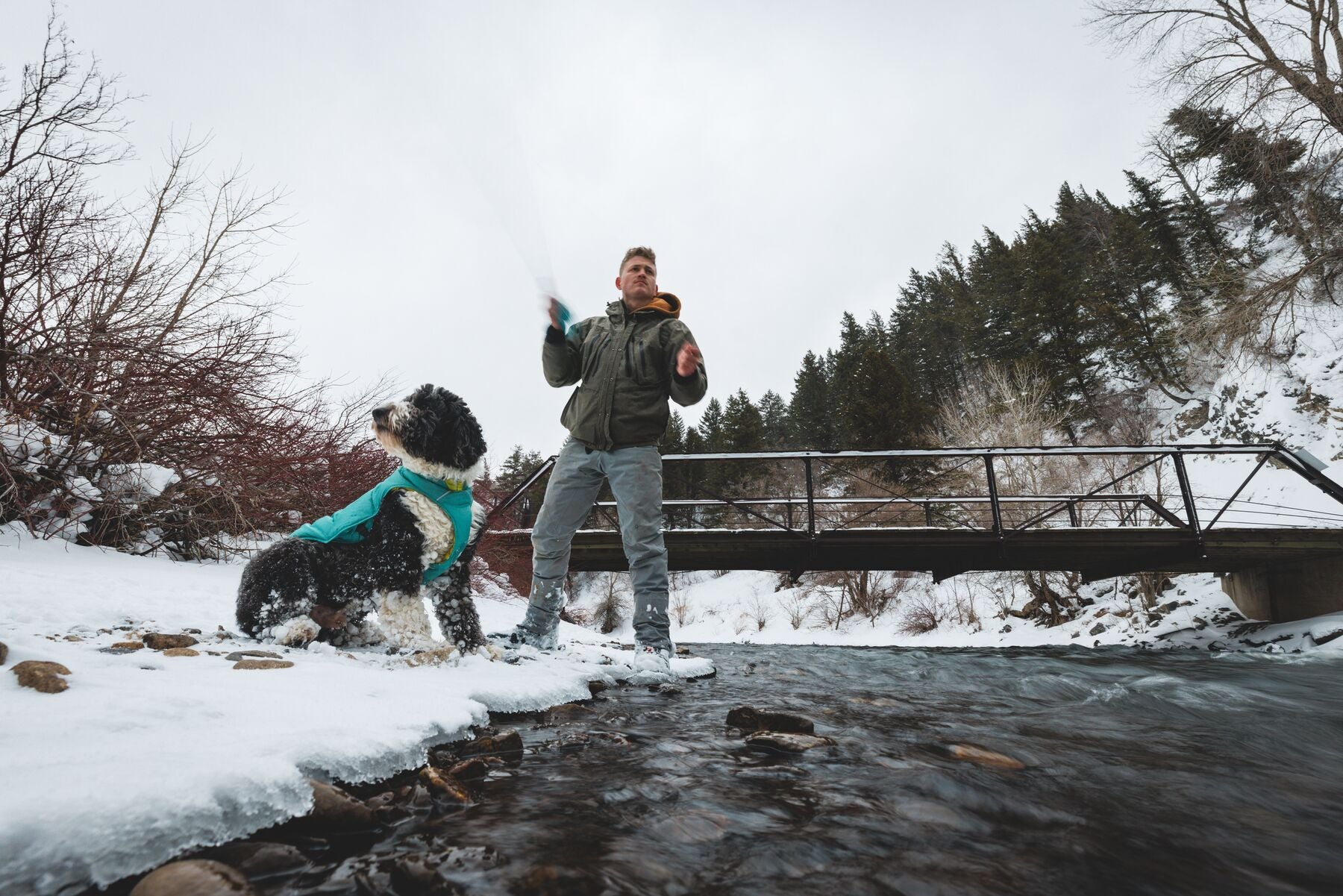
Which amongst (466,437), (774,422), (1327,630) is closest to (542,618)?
(466,437)

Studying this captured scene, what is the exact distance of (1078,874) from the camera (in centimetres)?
104

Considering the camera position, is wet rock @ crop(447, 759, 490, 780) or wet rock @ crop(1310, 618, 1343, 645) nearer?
wet rock @ crop(447, 759, 490, 780)

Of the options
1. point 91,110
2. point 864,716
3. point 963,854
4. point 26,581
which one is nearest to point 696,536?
point 864,716

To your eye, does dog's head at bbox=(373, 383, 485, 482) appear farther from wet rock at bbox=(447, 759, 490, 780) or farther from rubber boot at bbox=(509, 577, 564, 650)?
wet rock at bbox=(447, 759, 490, 780)

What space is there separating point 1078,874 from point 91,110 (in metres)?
8.83

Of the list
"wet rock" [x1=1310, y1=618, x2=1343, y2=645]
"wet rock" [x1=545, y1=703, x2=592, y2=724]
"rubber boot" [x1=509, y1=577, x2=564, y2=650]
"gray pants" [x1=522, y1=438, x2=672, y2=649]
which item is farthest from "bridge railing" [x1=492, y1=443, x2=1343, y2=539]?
"wet rock" [x1=545, y1=703, x2=592, y2=724]

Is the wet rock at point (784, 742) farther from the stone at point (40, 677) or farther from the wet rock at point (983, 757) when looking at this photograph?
the stone at point (40, 677)

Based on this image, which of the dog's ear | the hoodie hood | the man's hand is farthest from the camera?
the hoodie hood

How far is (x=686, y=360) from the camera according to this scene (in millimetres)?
3258

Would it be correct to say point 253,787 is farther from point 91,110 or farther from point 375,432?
point 91,110

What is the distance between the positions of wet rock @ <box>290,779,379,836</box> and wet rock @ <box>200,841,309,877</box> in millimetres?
121

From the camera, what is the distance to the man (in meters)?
3.44

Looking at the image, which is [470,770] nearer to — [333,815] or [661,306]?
[333,815]

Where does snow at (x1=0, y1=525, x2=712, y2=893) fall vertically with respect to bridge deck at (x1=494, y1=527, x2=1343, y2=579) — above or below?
below
